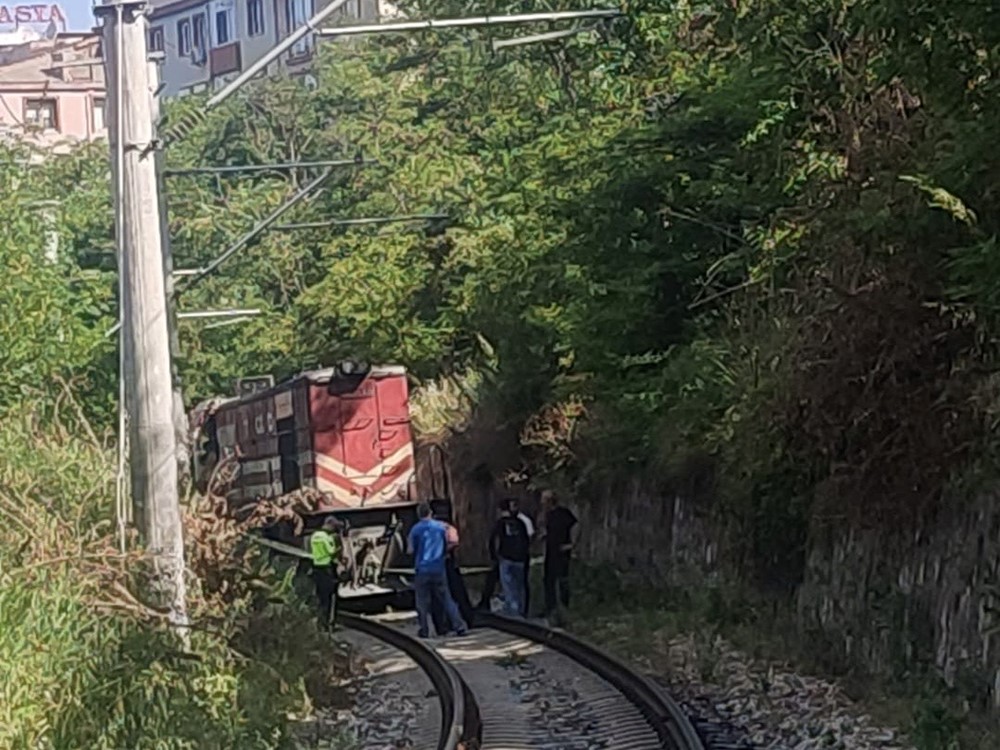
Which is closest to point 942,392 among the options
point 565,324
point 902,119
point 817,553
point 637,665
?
point 902,119

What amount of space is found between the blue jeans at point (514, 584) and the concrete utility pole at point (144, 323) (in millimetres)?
9459

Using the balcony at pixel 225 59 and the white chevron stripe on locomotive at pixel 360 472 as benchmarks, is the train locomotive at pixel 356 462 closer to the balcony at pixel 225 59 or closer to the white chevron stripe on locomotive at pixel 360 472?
the white chevron stripe on locomotive at pixel 360 472

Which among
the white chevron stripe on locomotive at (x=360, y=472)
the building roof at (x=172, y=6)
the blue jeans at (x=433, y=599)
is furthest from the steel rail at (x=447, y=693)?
the building roof at (x=172, y=6)

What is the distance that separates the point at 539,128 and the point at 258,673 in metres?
18.6

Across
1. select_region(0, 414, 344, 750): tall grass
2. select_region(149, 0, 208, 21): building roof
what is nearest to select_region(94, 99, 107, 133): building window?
select_region(149, 0, 208, 21): building roof

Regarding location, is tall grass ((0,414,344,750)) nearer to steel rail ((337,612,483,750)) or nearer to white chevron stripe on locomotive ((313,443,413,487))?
steel rail ((337,612,483,750))

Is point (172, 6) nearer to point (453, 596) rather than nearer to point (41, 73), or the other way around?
point (41, 73)

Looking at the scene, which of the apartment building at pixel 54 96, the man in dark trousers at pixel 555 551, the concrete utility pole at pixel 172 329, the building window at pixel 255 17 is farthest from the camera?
the apartment building at pixel 54 96

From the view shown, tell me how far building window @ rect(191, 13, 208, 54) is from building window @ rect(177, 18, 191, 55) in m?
0.58

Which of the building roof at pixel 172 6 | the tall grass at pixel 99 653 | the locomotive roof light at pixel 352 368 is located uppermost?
the building roof at pixel 172 6

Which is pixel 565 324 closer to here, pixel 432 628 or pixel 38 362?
pixel 432 628

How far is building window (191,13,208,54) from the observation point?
8625cm

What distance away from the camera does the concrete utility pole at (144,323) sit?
14.7 meters

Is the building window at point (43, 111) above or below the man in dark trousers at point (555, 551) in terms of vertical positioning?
above
